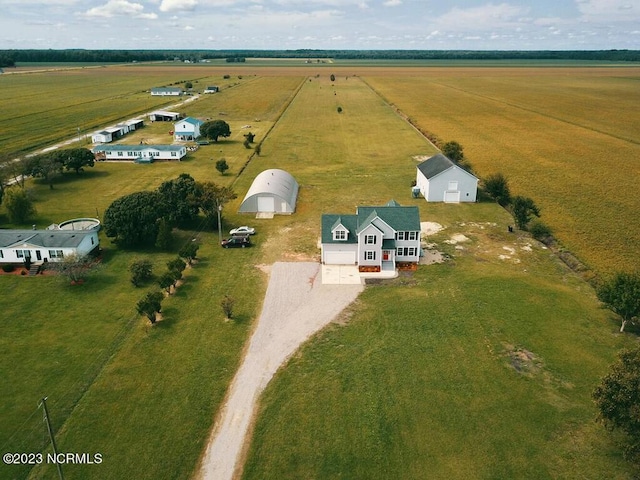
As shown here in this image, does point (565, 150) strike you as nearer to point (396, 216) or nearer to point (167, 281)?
point (396, 216)

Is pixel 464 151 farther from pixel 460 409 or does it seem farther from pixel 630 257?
pixel 460 409

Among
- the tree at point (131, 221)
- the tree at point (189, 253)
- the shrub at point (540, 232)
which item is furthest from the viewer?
the shrub at point (540, 232)

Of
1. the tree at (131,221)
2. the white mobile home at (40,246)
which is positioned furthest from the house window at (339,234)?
the white mobile home at (40,246)

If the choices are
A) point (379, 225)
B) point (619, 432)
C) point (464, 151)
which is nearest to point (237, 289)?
point (379, 225)

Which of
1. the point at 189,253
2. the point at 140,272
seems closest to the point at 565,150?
the point at 189,253

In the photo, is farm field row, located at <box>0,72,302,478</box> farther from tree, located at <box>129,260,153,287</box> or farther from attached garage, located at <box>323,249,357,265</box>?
attached garage, located at <box>323,249,357,265</box>

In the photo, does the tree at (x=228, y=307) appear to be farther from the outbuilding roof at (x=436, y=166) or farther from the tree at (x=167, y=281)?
the outbuilding roof at (x=436, y=166)
